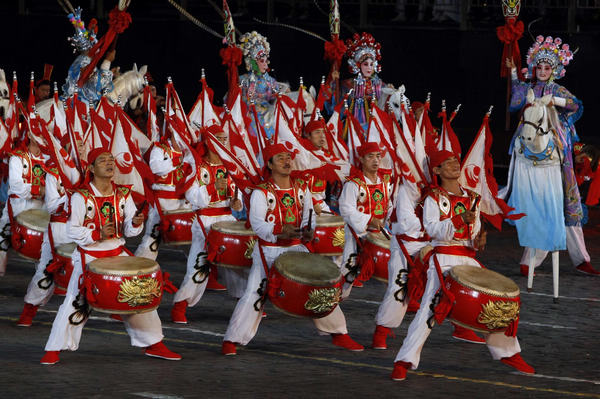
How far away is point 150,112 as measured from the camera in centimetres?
1060

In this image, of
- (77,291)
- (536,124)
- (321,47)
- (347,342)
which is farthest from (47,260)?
(321,47)

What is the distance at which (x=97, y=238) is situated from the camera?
24.3 feet

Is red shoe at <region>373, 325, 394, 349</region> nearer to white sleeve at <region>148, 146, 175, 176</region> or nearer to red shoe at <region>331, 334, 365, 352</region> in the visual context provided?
red shoe at <region>331, 334, 365, 352</region>

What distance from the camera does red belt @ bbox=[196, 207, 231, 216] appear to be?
9.05m

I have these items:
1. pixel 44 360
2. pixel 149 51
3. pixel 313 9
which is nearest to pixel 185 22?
Result: pixel 149 51

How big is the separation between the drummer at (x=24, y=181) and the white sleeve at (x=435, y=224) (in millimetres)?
3547

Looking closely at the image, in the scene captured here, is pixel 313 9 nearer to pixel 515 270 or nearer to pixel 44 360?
pixel 515 270

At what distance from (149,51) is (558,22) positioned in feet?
17.8

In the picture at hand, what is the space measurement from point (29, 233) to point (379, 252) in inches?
102

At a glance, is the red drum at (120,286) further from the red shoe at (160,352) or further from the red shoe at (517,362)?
the red shoe at (517,362)

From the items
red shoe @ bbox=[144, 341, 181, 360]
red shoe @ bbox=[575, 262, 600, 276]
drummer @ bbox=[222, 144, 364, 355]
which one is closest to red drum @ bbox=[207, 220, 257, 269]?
drummer @ bbox=[222, 144, 364, 355]

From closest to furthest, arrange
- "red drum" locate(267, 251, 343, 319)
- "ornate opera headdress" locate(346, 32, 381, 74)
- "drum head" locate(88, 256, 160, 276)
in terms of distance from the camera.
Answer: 1. "drum head" locate(88, 256, 160, 276)
2. "red drum" locate(267, 251, 343, 319)
3. "ornate opera headdress" locate(346, 32, 381, 74)

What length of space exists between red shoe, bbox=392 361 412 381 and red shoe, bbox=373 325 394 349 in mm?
856

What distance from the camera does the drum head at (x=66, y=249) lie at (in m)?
7.98
